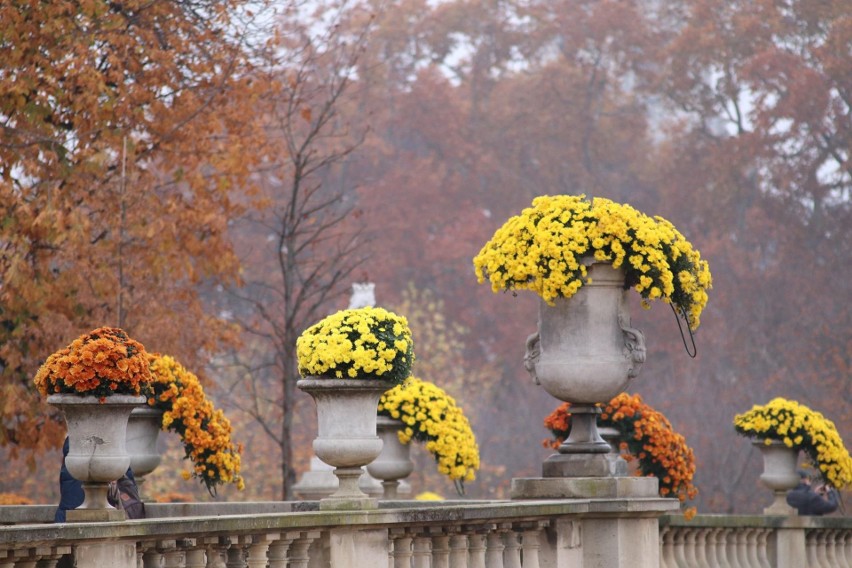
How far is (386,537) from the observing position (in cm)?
755

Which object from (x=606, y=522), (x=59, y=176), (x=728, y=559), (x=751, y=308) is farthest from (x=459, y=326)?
(x=606, y=522)

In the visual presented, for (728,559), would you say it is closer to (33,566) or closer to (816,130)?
(33,566)

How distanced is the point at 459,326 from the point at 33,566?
3244cm

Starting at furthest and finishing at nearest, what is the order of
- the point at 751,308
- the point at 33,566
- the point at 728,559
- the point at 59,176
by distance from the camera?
the point at 751,308
the point at 59,176
the point at 728,559
the point at 33,566

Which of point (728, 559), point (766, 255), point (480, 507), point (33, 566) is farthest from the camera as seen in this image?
point (766, 255)

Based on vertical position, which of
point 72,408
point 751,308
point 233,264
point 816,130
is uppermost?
point 816,130

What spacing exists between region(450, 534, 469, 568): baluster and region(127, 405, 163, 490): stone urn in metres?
3.76

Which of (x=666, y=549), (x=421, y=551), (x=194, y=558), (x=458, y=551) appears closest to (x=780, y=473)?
(x=666, y=549)

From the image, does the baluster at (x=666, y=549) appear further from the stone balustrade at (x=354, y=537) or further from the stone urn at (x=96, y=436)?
the stone urn at (x=96, y=436)

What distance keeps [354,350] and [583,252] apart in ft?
7.64

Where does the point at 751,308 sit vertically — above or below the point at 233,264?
above

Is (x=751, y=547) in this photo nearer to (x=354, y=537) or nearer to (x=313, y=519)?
(x=354, y=537)

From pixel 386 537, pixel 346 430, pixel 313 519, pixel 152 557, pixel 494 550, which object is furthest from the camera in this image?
pixel 494 550

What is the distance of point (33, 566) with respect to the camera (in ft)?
19.0
